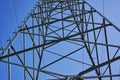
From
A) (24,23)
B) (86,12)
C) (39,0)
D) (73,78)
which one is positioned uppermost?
(39,0)

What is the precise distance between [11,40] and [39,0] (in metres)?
6.56

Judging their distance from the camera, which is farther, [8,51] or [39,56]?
[39,56]

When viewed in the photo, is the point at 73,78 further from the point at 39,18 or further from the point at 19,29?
the point at 39,18

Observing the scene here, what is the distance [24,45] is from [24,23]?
0.75m

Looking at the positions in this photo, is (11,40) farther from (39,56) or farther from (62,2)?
(62,2)

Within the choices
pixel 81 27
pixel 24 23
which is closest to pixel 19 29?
pixel 24 23

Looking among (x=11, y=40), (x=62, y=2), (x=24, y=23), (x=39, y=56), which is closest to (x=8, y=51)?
(x=11, y=40)

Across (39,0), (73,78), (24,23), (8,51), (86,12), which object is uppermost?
(39,0)

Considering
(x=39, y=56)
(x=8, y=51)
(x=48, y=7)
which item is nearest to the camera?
(x=8, y=51)

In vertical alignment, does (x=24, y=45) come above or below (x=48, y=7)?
below

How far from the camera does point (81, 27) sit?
35.0 ft

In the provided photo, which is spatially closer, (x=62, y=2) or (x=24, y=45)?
(x=24, y=45)

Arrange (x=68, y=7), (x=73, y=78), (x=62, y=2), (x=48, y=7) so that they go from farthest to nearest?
(x=48, y=7) → (x=62, y=2) → (x=68, y=7) → (x=73, y=78)

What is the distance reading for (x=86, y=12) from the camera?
35.8 feet
